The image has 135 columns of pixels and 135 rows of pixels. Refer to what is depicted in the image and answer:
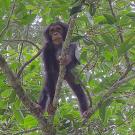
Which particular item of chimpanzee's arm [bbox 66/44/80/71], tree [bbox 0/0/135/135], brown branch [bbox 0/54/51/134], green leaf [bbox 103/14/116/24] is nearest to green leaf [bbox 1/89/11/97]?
tree [bbox 0/0/135/135]

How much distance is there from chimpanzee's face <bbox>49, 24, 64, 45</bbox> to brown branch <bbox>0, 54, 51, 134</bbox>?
5.66 ft

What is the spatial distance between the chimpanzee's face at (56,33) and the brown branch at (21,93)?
1.73 m

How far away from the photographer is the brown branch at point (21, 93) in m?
3.12

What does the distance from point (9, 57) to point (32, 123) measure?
107 centimetres

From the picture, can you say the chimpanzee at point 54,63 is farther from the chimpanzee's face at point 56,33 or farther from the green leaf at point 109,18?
the green leaf at point 109,18

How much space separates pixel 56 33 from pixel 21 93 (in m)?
1.78

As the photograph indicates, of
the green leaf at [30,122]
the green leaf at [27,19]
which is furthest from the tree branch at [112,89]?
the green leaf at [27,19]

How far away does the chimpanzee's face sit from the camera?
4.86m

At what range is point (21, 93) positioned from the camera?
3.22m

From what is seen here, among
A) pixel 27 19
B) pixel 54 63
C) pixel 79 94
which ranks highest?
pixel 27 19

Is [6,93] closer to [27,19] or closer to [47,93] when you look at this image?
[27,19]

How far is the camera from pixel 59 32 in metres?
4.88

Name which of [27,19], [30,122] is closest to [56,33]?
[30,122]

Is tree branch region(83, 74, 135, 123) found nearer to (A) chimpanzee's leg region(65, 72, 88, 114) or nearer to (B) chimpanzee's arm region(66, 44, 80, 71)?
(B) chimpanzee's arm region(66, 44, 80, 71)
